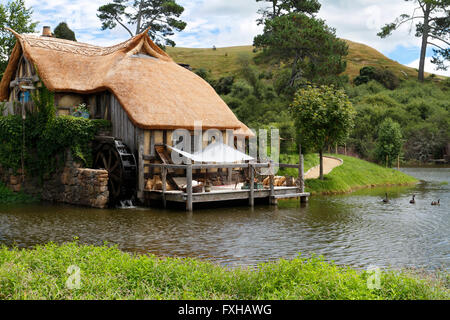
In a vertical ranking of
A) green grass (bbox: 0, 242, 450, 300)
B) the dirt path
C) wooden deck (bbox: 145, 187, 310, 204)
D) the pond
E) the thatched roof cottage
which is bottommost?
the pond

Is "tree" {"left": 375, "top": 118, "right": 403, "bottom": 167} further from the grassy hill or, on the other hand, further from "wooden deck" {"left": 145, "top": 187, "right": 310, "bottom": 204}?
the grassy hill

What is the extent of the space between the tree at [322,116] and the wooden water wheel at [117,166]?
9808 millimetres

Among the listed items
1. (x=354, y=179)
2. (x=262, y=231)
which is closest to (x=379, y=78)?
(x=354, y=179)

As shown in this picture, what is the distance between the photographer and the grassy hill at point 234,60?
8044cm

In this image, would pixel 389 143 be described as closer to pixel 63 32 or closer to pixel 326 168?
pixel 326 168

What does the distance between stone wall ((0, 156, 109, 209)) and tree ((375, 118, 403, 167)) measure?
22237mm

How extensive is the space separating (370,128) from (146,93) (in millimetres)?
28819

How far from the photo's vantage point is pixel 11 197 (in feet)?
74.3

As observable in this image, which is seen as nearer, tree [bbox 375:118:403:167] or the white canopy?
the white canopy

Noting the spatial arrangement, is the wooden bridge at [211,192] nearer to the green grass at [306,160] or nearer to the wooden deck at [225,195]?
the wooden deck at [225,195]

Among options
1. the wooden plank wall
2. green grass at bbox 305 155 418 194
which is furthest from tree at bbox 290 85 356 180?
the wooden plank wall

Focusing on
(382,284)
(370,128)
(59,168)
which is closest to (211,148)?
(59,168)

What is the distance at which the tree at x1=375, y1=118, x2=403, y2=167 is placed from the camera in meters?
35.4
